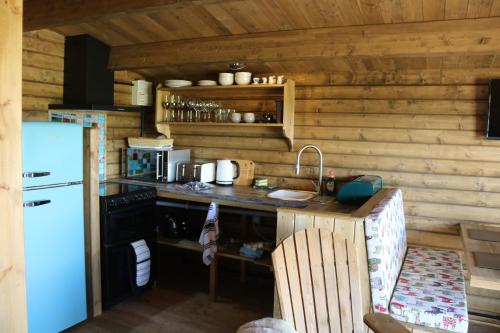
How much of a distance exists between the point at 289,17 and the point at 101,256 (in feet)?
7.34

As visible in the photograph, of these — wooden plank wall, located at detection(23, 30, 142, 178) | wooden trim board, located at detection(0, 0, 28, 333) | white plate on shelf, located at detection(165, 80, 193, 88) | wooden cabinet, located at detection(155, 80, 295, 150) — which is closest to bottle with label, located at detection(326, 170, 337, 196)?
wooden cabinet, located at detection(155, 80, 295, 150)

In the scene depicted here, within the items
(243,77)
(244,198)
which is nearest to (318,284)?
(244,198)

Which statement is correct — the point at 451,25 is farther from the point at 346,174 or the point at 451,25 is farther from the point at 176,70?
the point at 176,70

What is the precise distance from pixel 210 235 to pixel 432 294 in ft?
5.58

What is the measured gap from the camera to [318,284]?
2250mm

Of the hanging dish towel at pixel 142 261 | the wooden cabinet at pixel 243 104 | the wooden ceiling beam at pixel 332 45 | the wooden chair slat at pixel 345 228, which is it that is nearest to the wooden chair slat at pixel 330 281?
the wooden chair slat at pixel 345 228

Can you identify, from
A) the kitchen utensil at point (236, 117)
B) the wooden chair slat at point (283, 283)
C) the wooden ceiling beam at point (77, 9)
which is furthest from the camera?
the kitchen utensil at point (236, 117)

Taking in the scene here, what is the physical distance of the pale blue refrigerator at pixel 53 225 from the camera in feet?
8.35

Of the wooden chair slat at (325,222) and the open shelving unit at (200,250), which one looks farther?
the open shelving unit at (200,250)

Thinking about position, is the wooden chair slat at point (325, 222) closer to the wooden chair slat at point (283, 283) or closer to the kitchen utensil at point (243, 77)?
the wooden chair slat at point (283, 283)

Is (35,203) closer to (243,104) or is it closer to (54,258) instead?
(54,258)

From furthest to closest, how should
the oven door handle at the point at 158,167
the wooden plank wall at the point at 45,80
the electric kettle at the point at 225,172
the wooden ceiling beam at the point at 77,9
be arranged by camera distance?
the oven door handle at the point at 158,167 → the electric kettle at the point at 225,172 → the wooden plank wall at the point at 45,80 → the wooden ceiling beam at the point at 77,9

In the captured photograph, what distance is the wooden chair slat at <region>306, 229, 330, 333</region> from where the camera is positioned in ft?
7.37

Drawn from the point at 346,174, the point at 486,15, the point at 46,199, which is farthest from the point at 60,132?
the point at 486,15
